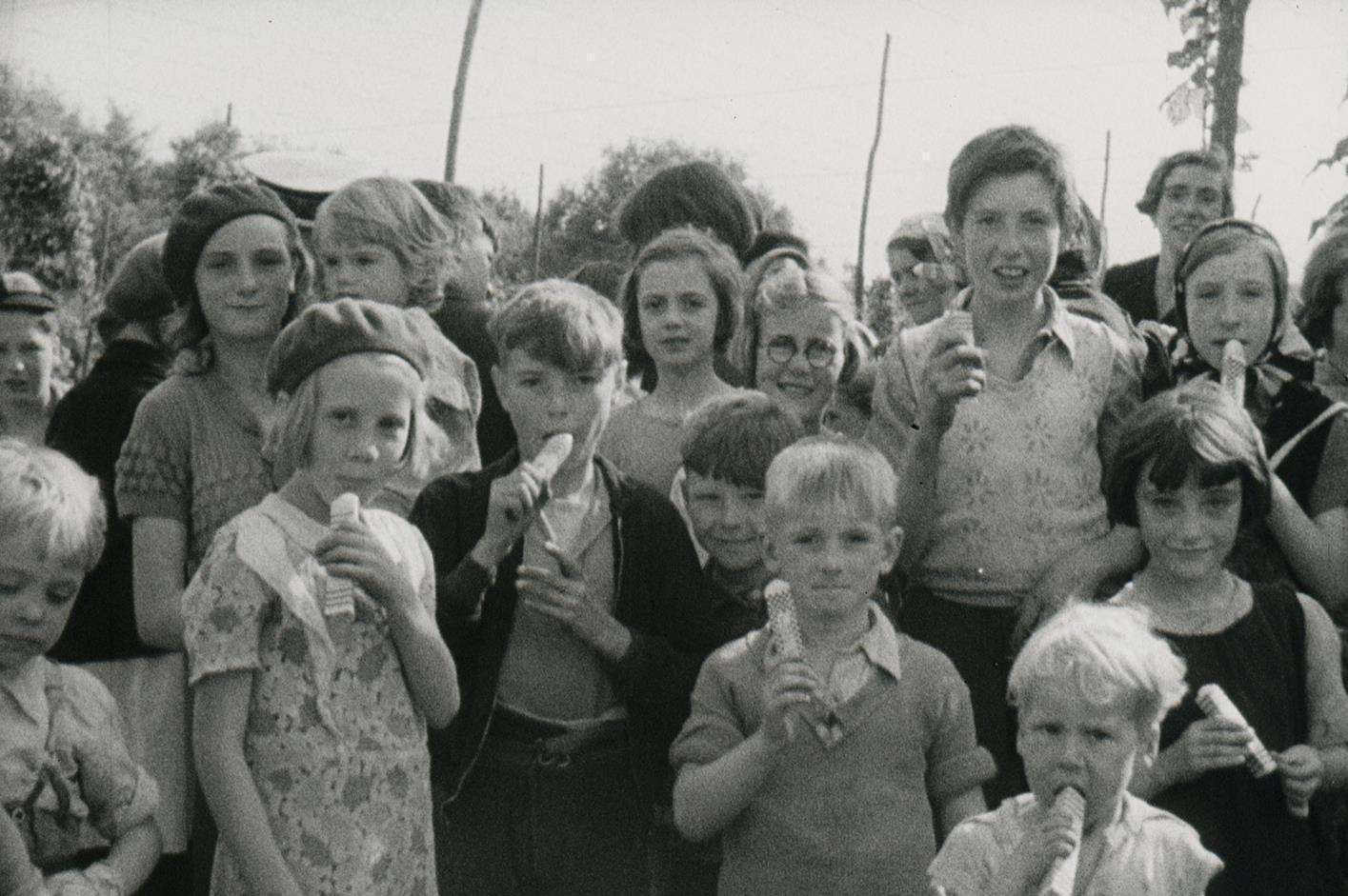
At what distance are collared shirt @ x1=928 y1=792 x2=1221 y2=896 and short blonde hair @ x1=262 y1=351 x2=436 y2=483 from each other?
1475 mm

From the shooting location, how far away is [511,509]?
3.88 meters

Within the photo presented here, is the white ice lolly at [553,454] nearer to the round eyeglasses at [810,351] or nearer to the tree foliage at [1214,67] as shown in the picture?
the round eyeglasses at [810,351]

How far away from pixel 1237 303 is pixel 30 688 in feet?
10.5

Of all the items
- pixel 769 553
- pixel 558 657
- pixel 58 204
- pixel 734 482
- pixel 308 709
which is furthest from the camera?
pixel 58 204

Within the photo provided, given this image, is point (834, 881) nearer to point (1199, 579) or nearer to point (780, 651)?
point (780, 651)

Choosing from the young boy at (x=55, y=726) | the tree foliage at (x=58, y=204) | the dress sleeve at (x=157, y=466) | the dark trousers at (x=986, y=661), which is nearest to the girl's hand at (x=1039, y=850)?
the dark trousers at (x=986, y=661)

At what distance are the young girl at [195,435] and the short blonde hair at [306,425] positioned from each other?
347 millimetres

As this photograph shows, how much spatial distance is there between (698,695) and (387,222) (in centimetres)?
188

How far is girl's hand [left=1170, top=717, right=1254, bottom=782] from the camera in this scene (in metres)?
3.71

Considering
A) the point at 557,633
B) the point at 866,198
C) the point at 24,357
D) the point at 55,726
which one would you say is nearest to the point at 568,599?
the point at 557,633

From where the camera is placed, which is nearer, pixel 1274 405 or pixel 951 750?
pixel 951 750

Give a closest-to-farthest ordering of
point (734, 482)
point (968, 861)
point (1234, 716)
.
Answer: point (968, 861) → point (1234, 716) → point (734, 482)

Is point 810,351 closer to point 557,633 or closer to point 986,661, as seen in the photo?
point 986,661

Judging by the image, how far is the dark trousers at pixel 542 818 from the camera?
398 cm
